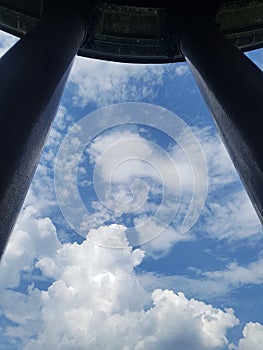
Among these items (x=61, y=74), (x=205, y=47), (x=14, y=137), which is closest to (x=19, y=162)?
(x=14, y=137)

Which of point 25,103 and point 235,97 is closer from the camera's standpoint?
point 25,103

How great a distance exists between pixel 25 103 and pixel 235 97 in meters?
4.44

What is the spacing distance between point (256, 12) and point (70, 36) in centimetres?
762

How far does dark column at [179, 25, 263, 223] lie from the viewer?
712 centimetres

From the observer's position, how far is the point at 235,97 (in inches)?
324

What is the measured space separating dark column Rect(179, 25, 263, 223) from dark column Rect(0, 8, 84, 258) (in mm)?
3703

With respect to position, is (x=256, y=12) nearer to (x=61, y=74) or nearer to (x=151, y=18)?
(x=151, y=18)

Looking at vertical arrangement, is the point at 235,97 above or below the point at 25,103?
above

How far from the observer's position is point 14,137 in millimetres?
6328

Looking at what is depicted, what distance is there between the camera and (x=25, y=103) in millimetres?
7055

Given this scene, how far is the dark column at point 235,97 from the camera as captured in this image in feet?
23.4

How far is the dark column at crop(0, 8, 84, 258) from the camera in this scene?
20.0 feet

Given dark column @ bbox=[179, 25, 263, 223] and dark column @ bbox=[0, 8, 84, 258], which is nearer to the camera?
dark column @ bbox=[0, 8, 84, 258]

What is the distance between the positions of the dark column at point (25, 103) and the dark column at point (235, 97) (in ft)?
12.1
